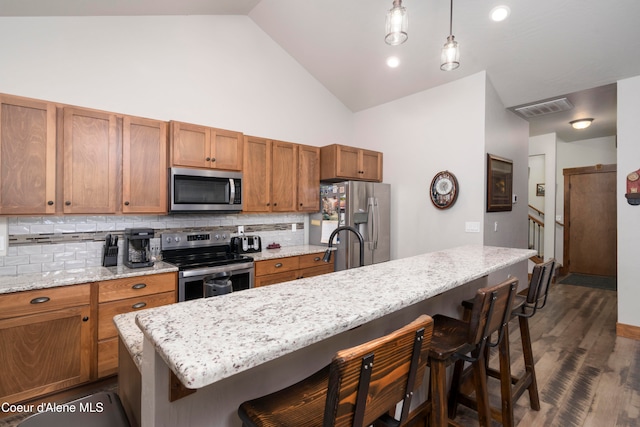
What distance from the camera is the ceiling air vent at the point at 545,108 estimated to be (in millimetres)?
3903

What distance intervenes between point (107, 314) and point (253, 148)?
2.11 metres

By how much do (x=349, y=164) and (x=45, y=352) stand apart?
11.4 feet

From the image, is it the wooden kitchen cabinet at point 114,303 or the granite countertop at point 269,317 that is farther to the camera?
the wooden kitchen cabinet at point 114,303

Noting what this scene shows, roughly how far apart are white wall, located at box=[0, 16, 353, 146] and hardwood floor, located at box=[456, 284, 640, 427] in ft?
11.9

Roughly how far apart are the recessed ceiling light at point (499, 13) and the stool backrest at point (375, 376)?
10.5ft

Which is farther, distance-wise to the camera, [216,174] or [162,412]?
A: [216,174]

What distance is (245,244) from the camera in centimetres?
354

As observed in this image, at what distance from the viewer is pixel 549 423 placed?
1.96m

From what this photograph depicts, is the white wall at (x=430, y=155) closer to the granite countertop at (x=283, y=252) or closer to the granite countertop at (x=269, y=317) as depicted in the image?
the granite countertop at (x=283, y=252)

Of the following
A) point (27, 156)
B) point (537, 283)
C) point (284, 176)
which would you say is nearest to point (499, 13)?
point (537, 283)

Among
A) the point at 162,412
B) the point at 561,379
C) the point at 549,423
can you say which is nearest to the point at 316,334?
the point at 162,412

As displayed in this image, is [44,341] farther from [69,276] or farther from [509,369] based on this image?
[509,369]

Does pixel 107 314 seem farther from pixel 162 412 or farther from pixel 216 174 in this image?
pixel 162 412

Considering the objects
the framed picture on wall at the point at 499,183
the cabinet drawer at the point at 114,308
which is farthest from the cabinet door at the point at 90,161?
the framed picture on wall at the point at 499,183
